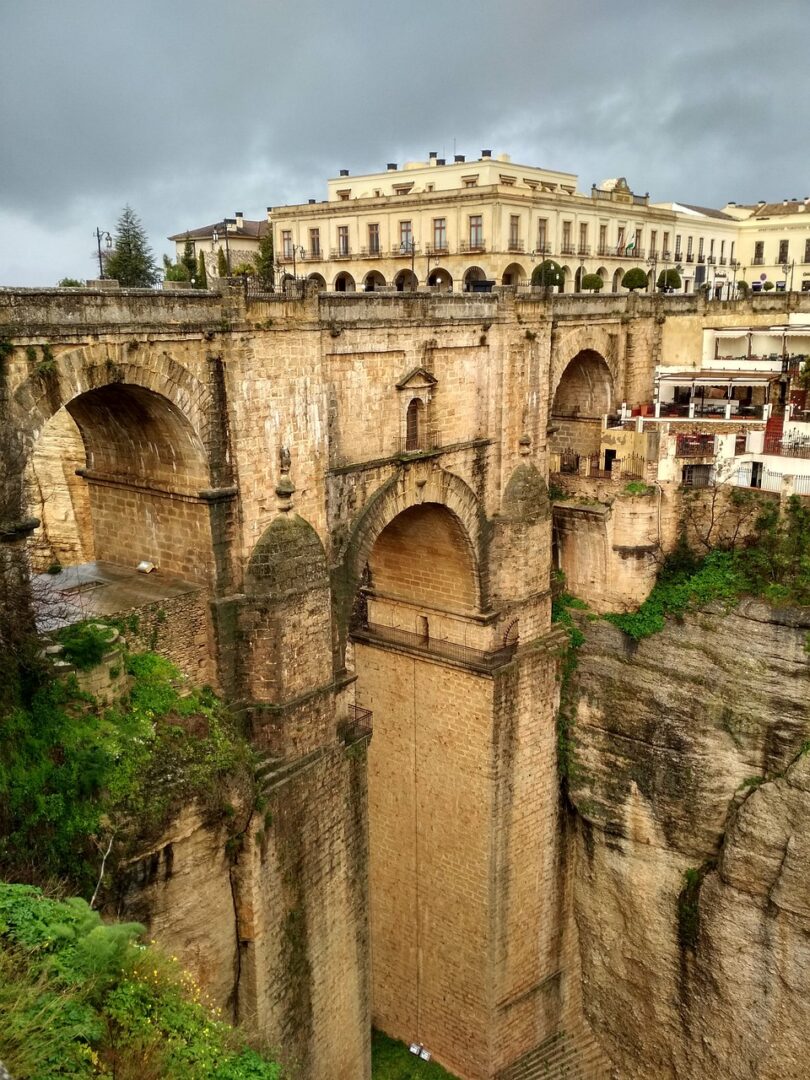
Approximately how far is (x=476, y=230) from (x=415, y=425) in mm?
23240

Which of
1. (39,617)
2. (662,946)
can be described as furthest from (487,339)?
(662,946)

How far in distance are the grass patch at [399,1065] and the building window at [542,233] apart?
1190 inches

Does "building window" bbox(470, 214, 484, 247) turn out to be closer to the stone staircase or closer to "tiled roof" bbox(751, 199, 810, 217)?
"tiled roof" bbox(751, 199, 810, 217)

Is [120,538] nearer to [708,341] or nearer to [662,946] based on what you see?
[662,946]

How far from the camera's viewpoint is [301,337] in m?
14.2

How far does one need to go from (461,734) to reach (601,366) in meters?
10.6

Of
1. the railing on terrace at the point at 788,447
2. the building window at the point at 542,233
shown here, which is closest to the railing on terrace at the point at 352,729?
the railing on terrace at the point at 788,447

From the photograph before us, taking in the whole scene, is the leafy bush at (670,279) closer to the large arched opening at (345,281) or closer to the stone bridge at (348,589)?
the large arched opening at (345,281)

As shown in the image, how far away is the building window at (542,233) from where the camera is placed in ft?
128

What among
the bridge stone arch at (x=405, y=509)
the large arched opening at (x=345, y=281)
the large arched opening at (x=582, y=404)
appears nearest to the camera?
the bridge stone arch at (x=405, y=509)

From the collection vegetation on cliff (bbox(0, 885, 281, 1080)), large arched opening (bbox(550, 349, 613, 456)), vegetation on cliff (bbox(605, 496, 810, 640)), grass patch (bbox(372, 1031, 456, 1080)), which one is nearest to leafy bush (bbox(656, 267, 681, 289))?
A: large arched opening (bbox(550, 349, 613, 456))

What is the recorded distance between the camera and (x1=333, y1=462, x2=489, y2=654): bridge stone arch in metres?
15.8

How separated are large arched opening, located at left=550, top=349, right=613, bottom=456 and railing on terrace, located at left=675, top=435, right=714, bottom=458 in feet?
9.19

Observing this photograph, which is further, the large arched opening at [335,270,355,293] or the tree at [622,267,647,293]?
the large arched opening at [335,270,355,293]
